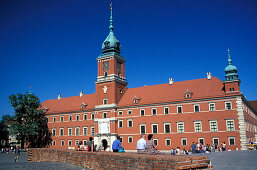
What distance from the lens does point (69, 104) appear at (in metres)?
58.4

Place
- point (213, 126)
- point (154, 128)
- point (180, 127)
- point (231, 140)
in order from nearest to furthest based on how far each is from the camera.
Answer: point (231, 140) → point (213, 126) → point (180, 127) → point (154, 128)

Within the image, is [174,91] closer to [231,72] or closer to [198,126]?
[198,126]

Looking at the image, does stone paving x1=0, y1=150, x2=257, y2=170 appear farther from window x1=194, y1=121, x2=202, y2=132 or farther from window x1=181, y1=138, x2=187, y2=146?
window x1=181, y1=138, x2=187, y2=146

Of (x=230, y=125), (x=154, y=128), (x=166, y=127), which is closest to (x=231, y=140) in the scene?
(x=230, y=125)

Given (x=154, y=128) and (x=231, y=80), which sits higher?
(x=231, y=80)

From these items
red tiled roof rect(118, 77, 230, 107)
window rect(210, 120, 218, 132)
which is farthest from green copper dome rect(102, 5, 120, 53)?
window rect(210, 120, 218, 132)

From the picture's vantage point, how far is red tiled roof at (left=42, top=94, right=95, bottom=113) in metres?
55.0

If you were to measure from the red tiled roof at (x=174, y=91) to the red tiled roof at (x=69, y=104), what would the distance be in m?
9.52

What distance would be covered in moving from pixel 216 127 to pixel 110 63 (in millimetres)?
24277

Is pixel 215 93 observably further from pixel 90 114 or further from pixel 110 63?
pixel 90 114

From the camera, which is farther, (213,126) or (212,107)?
(212,107)

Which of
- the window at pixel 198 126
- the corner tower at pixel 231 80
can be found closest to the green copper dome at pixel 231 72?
the corner tower at pixel 231 80

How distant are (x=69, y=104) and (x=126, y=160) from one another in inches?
2026

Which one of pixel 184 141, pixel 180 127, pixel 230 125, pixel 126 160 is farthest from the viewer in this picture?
pixel 180 127
